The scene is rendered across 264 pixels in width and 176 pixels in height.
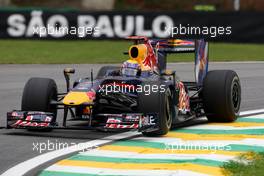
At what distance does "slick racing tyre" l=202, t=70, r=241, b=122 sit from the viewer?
12.2 meters

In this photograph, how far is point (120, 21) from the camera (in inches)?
1248

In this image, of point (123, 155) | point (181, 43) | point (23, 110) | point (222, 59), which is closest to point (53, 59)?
point (222, 59)

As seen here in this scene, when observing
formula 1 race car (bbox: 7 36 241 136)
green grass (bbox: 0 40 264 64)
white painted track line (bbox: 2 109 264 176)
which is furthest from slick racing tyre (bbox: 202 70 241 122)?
green grass (bbox: 0 40 264 64)

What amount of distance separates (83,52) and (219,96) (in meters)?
17.1

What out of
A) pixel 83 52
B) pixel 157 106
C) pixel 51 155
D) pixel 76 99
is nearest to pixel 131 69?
pixel 76 99

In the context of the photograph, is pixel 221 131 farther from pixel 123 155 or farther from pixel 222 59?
pixel 222 59

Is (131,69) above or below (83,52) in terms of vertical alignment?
below

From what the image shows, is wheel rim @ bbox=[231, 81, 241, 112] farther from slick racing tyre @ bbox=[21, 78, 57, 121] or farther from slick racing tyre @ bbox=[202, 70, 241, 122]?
slick racing tyre @ bbox=[21, 78, 57, 121]

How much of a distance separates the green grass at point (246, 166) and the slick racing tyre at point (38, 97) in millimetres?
3033

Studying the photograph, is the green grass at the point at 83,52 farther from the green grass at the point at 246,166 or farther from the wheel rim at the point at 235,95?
the green grass at the point at 246,166

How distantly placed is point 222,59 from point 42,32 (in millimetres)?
8483

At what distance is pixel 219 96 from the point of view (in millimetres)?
12211

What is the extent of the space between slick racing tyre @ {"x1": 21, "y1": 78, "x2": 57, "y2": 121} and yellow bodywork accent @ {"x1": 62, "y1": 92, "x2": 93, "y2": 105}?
352mm

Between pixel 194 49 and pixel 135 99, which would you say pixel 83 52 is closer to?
pixel 194 49
